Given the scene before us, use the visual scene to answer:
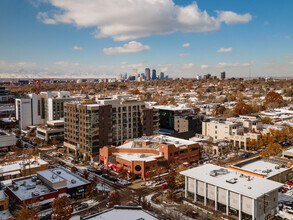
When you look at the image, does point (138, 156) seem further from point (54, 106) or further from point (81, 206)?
point (54, 106)

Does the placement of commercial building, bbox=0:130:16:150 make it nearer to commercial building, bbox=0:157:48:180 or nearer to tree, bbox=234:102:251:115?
commercial building, bbox=0:157:48:180

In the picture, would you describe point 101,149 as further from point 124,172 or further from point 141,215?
point 141,215

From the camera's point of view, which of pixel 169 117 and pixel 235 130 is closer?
pixel 235 130

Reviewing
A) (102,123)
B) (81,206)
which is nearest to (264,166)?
(81,206)

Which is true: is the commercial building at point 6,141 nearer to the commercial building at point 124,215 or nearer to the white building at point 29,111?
the white building at point 29,111

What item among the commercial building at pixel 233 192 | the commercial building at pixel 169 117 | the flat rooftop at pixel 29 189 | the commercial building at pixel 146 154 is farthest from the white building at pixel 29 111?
the commercial building at pixel 233 192

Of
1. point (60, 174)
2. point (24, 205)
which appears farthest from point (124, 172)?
point (24, 205)
